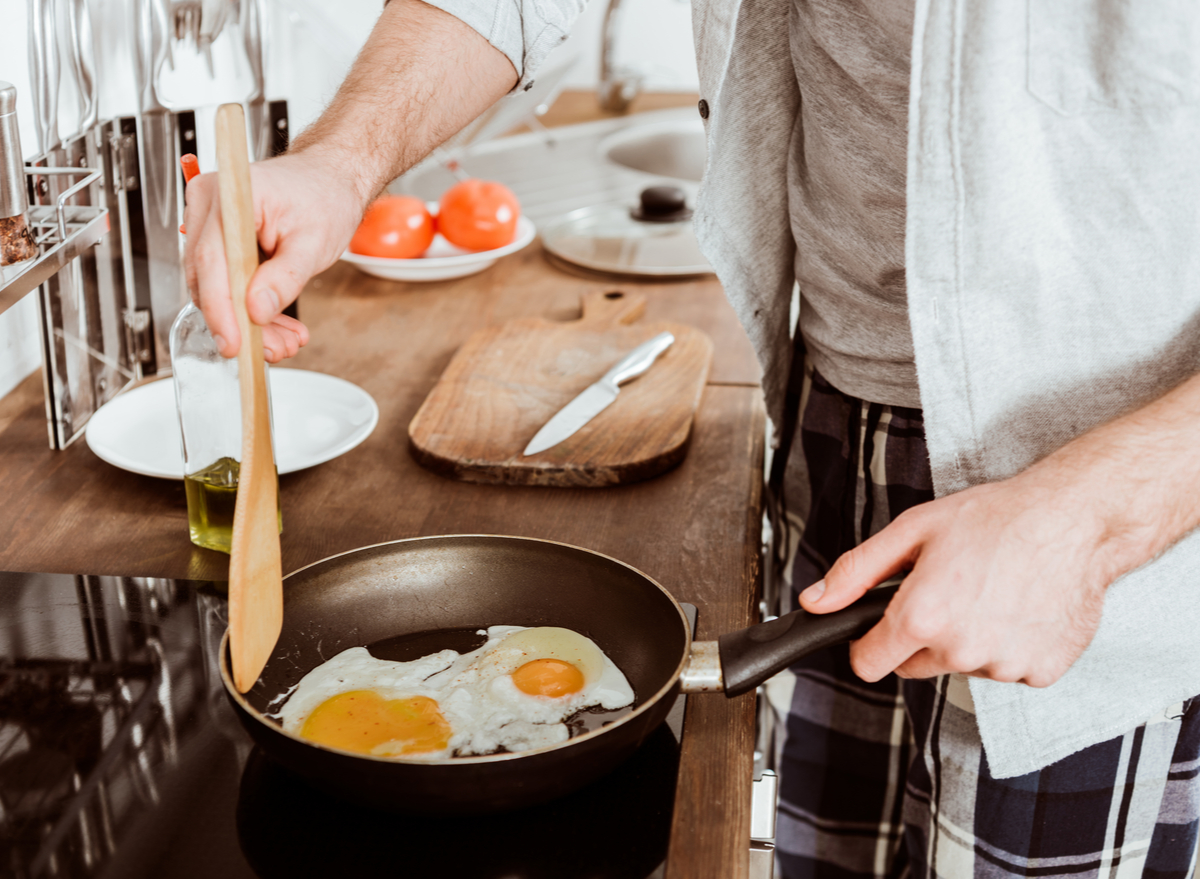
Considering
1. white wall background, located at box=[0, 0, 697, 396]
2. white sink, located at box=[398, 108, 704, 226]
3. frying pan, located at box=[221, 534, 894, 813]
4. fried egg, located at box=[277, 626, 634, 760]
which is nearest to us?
frying pan, located at box=[221, 534, 894, 813]

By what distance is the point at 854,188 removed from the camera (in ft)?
3.11

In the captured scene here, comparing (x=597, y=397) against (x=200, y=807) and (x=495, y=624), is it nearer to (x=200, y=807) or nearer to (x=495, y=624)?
(x=495, y=624)

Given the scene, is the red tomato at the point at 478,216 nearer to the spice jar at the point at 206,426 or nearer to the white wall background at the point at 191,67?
the white wall background at the point at 191,67

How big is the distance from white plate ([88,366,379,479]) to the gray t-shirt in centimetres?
48

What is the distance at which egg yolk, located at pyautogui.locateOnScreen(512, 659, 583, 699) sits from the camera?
765 millimetres

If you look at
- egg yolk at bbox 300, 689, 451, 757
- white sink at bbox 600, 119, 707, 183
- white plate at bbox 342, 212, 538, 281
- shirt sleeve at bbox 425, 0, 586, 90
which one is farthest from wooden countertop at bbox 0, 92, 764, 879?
white sink at bbox 600, 119, 707, 183

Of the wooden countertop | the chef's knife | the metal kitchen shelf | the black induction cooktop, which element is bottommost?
the wooden countertop

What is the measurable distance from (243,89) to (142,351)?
425 millimetres

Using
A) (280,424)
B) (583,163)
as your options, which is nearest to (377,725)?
(280,424)

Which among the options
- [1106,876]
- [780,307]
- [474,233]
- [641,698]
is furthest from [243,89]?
[1106,876]

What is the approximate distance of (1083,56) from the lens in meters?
0.72

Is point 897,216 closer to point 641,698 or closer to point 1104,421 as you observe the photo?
point 1104,421

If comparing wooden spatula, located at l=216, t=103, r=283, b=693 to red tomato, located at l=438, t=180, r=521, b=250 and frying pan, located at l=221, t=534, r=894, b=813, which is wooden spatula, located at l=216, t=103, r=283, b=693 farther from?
red tomato, located at l=438, t=180, r=521, b=250

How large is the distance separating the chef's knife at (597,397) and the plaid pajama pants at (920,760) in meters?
0.21
